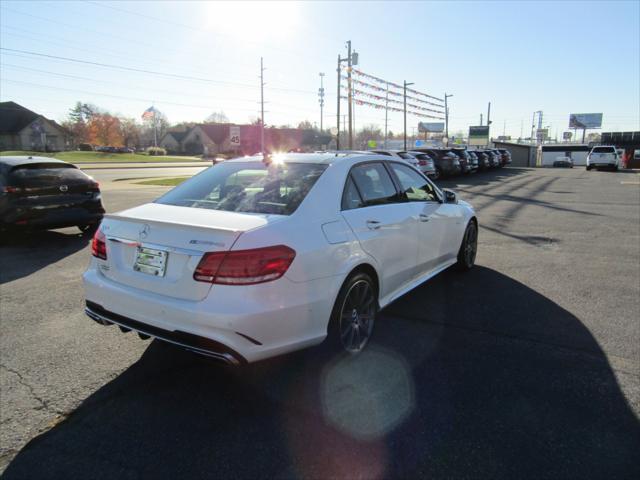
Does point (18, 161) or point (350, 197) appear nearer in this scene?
point (350, 197)

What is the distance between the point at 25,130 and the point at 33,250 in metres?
82.5

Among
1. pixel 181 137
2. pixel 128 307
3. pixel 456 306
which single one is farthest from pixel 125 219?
pixel 181 137

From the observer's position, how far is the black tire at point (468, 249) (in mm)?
5824

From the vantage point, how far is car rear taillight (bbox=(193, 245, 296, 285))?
2.67 m

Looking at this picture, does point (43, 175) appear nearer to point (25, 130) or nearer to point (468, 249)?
point (468, 249)

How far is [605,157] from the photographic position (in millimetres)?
36219

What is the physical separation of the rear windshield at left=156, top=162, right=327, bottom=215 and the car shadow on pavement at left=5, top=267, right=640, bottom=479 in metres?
1.12

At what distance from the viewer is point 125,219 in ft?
10.5

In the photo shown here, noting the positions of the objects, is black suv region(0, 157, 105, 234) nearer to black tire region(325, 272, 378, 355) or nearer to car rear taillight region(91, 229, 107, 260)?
car rear taillight region(91, 229, 107, 260)

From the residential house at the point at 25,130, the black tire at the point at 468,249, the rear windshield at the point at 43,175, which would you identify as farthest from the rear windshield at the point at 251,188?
the residential house at the point at 25,130

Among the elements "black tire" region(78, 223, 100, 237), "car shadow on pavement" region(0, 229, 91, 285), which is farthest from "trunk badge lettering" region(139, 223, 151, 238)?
"black tire" region(78, 223, 100, 237)

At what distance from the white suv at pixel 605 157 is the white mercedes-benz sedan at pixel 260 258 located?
3926cm

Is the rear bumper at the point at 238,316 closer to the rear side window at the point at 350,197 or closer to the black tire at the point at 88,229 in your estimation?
the rear side window at the point at 350,197

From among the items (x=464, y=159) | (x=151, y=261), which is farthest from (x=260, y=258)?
(x=464, y=159)
